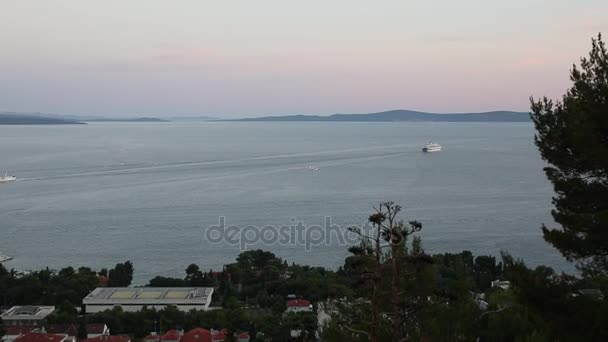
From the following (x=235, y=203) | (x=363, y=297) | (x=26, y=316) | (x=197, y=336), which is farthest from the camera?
(x=235, y=203)

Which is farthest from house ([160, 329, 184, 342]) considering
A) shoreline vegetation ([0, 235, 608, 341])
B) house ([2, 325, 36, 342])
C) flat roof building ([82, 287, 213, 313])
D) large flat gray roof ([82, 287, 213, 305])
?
house ([2, 325, 36, 342])

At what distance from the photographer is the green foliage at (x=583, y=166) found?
3172mm

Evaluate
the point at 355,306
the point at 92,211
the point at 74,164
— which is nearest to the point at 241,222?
the point at 92,211

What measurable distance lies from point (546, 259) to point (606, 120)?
41.0 feet

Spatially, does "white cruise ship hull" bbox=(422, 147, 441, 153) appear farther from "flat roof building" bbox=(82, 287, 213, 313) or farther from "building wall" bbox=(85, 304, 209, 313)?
"building wall" bbox=(85, 304, 209, 313)

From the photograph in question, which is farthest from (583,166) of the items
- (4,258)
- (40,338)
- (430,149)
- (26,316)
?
(430,149)

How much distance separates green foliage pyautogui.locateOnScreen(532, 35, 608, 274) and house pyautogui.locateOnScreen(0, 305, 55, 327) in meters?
9.72

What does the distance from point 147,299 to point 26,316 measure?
208 cm

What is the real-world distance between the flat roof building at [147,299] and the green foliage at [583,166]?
9.26 metres

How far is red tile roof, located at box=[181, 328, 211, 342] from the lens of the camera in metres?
9.38

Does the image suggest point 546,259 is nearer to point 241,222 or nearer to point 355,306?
point 241,222

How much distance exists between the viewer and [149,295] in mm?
12281

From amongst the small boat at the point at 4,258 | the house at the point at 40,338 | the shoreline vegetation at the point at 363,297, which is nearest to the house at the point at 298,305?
the shoreline vegetation at the point at 363,297

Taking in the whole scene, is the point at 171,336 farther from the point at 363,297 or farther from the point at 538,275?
the point at 538,275
